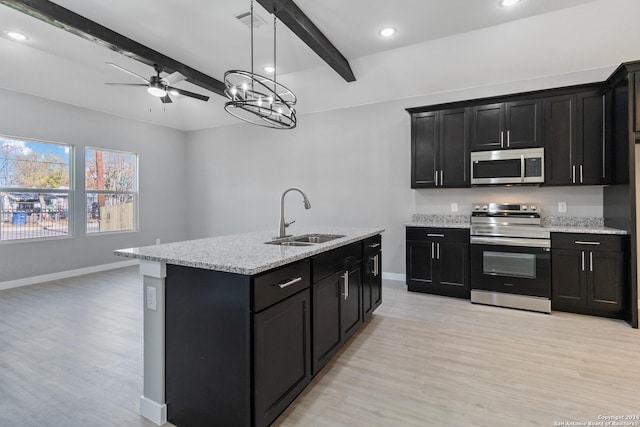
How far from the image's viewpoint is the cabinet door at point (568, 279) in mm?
3439

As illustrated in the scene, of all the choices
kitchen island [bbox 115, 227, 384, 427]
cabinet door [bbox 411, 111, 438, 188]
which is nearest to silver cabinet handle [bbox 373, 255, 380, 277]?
kitchen island [bbox 115, 227, 384, 427]

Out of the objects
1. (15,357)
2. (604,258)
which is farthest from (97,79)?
(604,258)

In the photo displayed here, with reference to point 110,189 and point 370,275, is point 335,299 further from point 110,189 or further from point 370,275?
point 110,189

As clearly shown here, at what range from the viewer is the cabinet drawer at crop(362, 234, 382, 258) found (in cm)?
301

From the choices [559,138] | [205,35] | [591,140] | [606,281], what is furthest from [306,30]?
[606,281]

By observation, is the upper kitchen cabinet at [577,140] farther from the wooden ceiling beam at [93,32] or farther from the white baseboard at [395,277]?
the wooden ceiling beam at [93,32]

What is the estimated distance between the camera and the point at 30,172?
16.0 ft

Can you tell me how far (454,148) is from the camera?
13.8 feet

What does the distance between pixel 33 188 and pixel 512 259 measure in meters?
7.13

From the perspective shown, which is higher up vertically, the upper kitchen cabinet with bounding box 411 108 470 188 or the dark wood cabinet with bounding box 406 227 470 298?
the upper kitchen cabinet with bounding box 411 108 470 188

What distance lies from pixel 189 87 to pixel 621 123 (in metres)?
6.26

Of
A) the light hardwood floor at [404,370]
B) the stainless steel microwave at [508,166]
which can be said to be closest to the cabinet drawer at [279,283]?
the light hardwood floor at [404,370]

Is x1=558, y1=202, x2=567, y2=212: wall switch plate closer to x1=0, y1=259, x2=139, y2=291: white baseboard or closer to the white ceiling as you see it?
the white ceiling

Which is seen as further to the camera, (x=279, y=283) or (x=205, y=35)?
(x=205, y=35)
